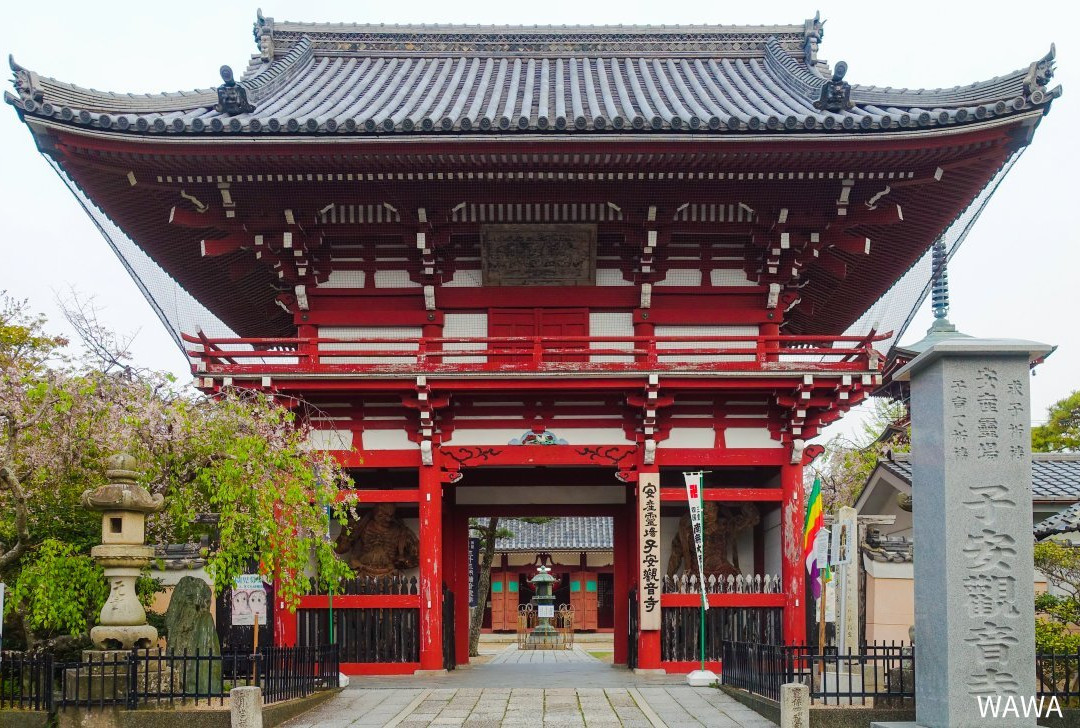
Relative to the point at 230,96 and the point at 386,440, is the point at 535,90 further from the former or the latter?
the point at 386,440

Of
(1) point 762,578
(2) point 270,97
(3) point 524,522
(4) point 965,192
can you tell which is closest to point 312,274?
(2) point 270,97

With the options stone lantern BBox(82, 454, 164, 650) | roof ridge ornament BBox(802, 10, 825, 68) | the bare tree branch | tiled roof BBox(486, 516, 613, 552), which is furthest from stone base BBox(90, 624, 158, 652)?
tiled roof BBox(486, 516, 613, 552)

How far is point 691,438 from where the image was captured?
15.1 metres

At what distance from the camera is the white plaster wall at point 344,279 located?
600 inches

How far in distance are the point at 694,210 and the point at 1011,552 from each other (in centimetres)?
738

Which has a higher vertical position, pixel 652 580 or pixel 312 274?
pixel 312 274

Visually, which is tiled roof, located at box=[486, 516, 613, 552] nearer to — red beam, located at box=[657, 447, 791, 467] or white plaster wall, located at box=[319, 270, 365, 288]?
red beam, located at box=[657, 447, 791, 467]

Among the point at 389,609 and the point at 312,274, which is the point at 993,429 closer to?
the point at 389,609

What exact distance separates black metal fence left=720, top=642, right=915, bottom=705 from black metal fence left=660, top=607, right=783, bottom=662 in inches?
107

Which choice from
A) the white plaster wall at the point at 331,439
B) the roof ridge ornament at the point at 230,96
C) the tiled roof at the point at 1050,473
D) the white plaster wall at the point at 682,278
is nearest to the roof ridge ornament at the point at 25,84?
the roof ridge ornament at the point at 230,96

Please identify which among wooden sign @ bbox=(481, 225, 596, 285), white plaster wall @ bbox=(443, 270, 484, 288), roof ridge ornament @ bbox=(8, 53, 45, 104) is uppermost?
roof ridge ornament @ bbox=(8, 53, 45, 104)

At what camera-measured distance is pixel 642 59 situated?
1969cm

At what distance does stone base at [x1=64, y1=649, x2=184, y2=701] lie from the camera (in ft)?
32.8

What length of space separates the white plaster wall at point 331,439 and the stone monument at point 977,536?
28.7 ft
